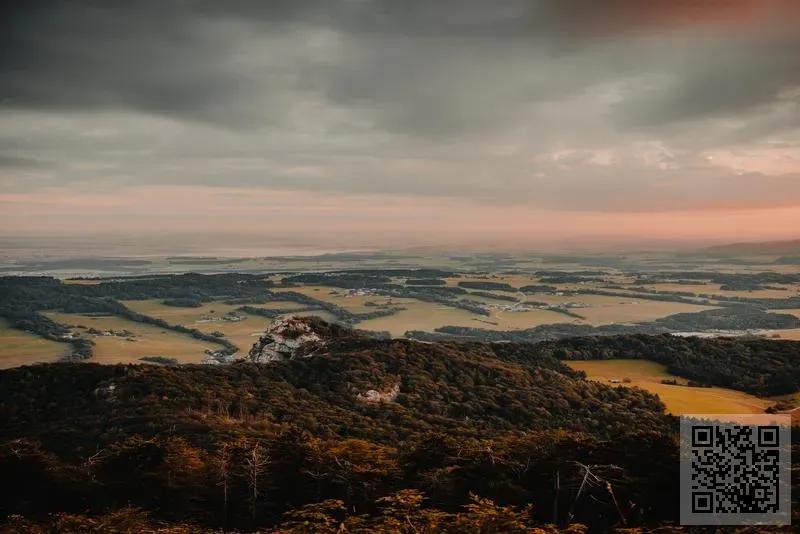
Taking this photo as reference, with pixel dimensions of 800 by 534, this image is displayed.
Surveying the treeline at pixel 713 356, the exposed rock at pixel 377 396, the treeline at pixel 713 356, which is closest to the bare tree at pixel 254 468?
the exposed rock at pixel 377 396

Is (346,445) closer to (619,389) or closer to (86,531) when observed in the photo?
(86,531)

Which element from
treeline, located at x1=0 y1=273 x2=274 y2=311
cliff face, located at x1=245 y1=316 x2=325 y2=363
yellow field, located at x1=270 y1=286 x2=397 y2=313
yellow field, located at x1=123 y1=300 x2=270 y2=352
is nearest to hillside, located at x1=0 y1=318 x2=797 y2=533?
cliff face, located at x1=245 y1=316 x2=325 y2=363

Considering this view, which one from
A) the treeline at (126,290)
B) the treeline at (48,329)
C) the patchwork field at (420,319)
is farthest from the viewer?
the treeline at (126,290)

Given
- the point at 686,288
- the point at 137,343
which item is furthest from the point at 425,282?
the point at 137,343

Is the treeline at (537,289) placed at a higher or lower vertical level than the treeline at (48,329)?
higher

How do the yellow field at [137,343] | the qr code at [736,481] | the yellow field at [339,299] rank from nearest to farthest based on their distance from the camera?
the qr code at [736,481] → the yellow field at [137,343] → the yellow field at [339,299]

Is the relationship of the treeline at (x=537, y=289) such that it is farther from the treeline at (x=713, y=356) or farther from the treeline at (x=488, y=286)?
the treeline at (x=713, y=356)

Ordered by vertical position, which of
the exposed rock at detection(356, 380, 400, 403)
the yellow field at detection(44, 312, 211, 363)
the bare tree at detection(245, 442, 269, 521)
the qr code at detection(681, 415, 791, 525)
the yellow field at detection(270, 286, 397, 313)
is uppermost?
the qr code at detection(681, 415, 791, 525)

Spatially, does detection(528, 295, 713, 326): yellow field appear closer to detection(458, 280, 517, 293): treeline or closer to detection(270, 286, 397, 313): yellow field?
detection(458, 280, 517, 293): treeline
